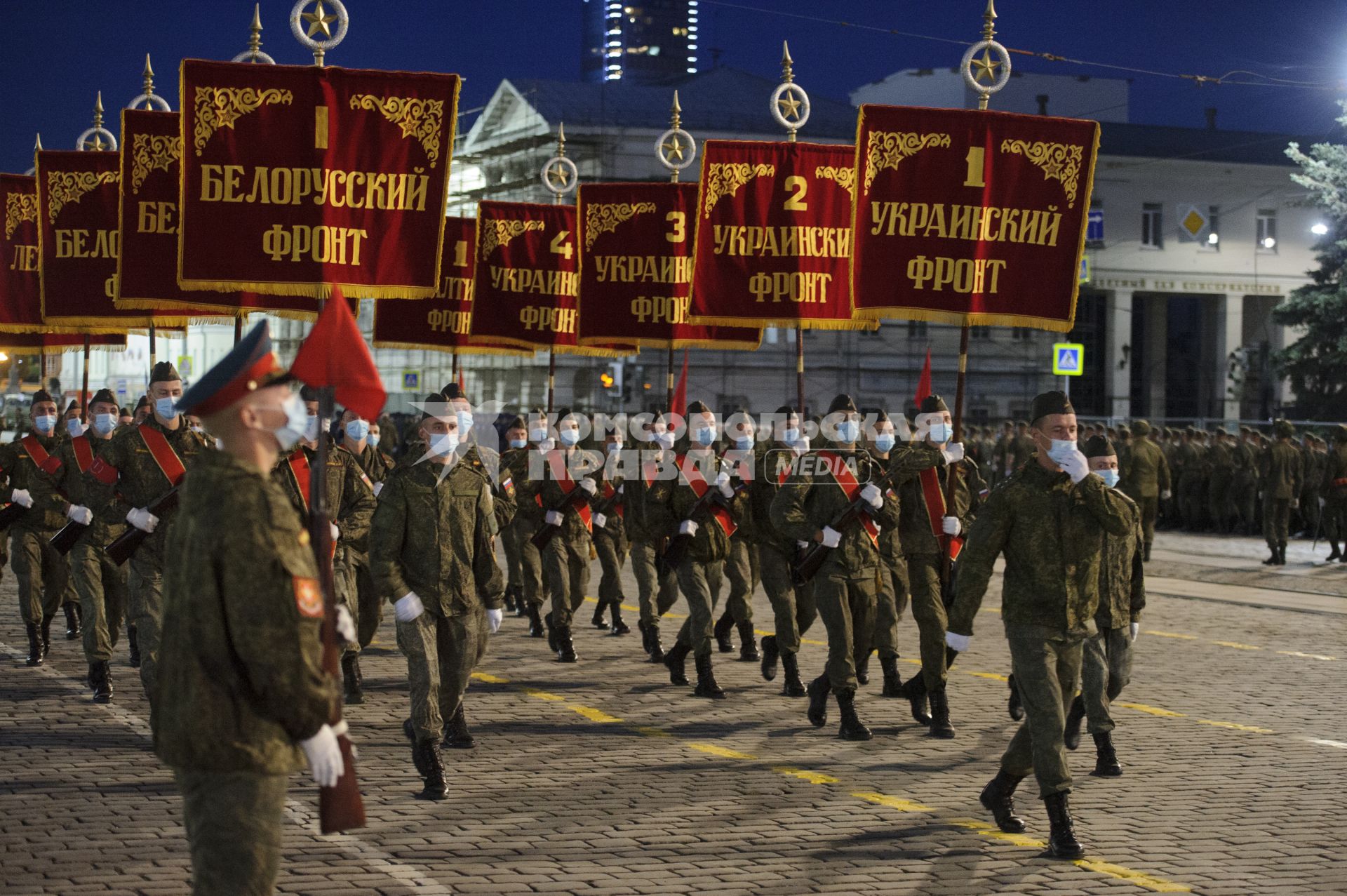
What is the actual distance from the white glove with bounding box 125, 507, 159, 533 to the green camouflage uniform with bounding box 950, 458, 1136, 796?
5.55m

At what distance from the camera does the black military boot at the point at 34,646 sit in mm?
13102

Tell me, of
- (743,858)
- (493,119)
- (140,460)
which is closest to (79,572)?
(140,460)

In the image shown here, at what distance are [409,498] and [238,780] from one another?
4396 millimetres

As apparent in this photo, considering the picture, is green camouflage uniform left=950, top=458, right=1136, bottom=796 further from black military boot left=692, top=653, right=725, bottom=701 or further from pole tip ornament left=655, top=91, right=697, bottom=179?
pole tip ornament left=655, top=91, right=697, bottom=179

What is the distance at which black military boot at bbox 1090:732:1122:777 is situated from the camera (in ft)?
30.8

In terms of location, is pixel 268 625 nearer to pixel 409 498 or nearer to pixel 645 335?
pixel 409 498

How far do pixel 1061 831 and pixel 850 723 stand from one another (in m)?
2.98


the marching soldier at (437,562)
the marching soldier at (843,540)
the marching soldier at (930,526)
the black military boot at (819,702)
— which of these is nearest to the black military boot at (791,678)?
the marching soldier at (843,540)

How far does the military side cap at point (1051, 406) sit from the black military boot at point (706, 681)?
4.50 meters

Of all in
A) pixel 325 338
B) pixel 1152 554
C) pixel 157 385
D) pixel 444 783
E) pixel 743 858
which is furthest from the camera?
pixel 1152 554

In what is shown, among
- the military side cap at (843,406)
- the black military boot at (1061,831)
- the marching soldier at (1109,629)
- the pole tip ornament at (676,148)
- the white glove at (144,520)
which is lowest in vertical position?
the black military boot at (1061,831)

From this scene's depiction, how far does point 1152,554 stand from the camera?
26.3 metres

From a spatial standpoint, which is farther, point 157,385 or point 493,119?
point 493,119

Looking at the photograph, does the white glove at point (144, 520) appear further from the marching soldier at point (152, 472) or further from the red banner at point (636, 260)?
the red banner at point (636, 260)
